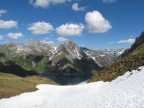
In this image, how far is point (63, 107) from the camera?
3597 centimetres

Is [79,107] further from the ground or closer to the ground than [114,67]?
closer to the ground

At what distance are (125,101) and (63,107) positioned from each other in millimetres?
11320

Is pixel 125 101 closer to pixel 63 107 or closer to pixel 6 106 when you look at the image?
pixel 63 107

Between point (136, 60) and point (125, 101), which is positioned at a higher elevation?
point (136, 60)

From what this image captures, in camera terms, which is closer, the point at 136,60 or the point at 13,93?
the point at 13,93

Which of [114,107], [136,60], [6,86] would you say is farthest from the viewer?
[136,60]

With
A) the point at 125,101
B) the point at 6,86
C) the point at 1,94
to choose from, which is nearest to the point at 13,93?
the point at 1,94

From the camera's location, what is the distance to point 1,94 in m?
49.6

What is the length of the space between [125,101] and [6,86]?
131 ft

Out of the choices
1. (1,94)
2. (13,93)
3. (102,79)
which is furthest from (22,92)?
(102,79)

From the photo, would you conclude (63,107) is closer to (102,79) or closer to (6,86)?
(6,86)

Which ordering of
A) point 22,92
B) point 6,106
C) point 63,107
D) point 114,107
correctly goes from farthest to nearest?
1. point 22,92
2. point 6,106
3. point 63,107
4. point 114,107

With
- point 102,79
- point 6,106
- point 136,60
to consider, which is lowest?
point 6,106

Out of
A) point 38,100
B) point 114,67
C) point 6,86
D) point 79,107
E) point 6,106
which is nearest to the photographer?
point 79,107
